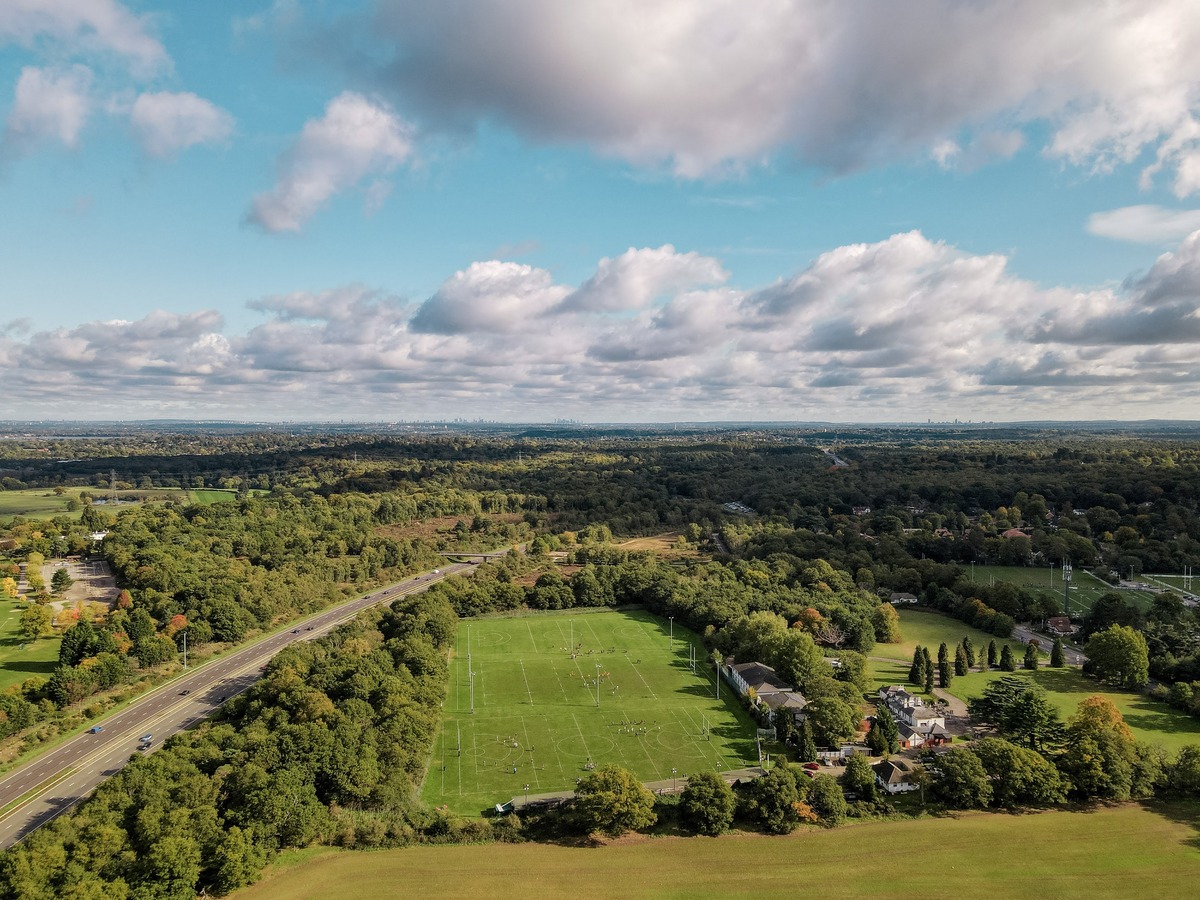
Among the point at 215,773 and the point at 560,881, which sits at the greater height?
the point at 215,773

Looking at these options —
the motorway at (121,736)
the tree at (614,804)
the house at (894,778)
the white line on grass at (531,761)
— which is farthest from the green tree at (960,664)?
the motorway at (121,736)

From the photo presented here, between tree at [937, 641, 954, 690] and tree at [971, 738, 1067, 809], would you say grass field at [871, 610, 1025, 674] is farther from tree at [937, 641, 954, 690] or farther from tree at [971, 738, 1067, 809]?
tree at [971, 738, 1067, 809]

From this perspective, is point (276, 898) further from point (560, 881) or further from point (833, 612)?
point (833, 612)

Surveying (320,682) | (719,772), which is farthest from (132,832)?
(719,772)

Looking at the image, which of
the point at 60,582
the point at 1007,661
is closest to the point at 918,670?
the point at 1007,661

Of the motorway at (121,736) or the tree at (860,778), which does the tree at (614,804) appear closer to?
the tree at (860,778)

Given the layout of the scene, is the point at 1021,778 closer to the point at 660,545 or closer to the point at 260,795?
the point at 260,795

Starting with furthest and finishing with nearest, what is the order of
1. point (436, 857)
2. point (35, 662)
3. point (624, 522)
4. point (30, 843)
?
1. point (624, 522)
2. point (35, 662)
3. point (436, 857)
4. point (30, 843)
